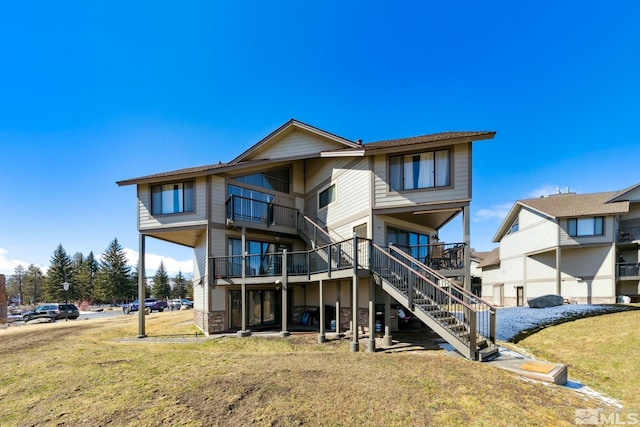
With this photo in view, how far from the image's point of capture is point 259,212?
1568 cm

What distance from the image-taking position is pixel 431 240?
15523 millimetres

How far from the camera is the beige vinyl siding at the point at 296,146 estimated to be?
15422 millimetres

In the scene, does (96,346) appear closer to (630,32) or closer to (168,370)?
(168,370)

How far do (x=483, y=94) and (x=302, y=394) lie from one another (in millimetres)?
21077

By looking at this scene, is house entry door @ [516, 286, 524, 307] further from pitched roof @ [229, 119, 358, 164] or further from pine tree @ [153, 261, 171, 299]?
pine tree @ [153, 261, 171, 299]

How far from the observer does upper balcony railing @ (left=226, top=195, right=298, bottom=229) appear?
1475cm

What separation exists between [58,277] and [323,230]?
5781cm

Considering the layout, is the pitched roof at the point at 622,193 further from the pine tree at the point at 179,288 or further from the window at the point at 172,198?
the pine tree at the point at 179,288

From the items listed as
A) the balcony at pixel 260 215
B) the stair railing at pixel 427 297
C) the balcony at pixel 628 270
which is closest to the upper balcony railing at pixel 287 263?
the stair railing at pixel 427 297

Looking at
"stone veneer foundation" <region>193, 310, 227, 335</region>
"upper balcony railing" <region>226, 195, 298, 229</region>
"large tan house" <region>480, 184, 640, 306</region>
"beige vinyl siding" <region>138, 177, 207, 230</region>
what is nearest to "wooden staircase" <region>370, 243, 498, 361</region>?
"upper balcony railing" <region>226, 195, 298, 229</region>

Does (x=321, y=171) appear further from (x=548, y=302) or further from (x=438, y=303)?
(x=548, y=302)

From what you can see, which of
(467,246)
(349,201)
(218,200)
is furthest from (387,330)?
(218,200)

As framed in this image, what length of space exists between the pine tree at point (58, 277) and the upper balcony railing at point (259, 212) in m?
53.0

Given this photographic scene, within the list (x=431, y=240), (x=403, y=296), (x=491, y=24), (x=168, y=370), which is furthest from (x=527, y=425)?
(x=491, y=24)
